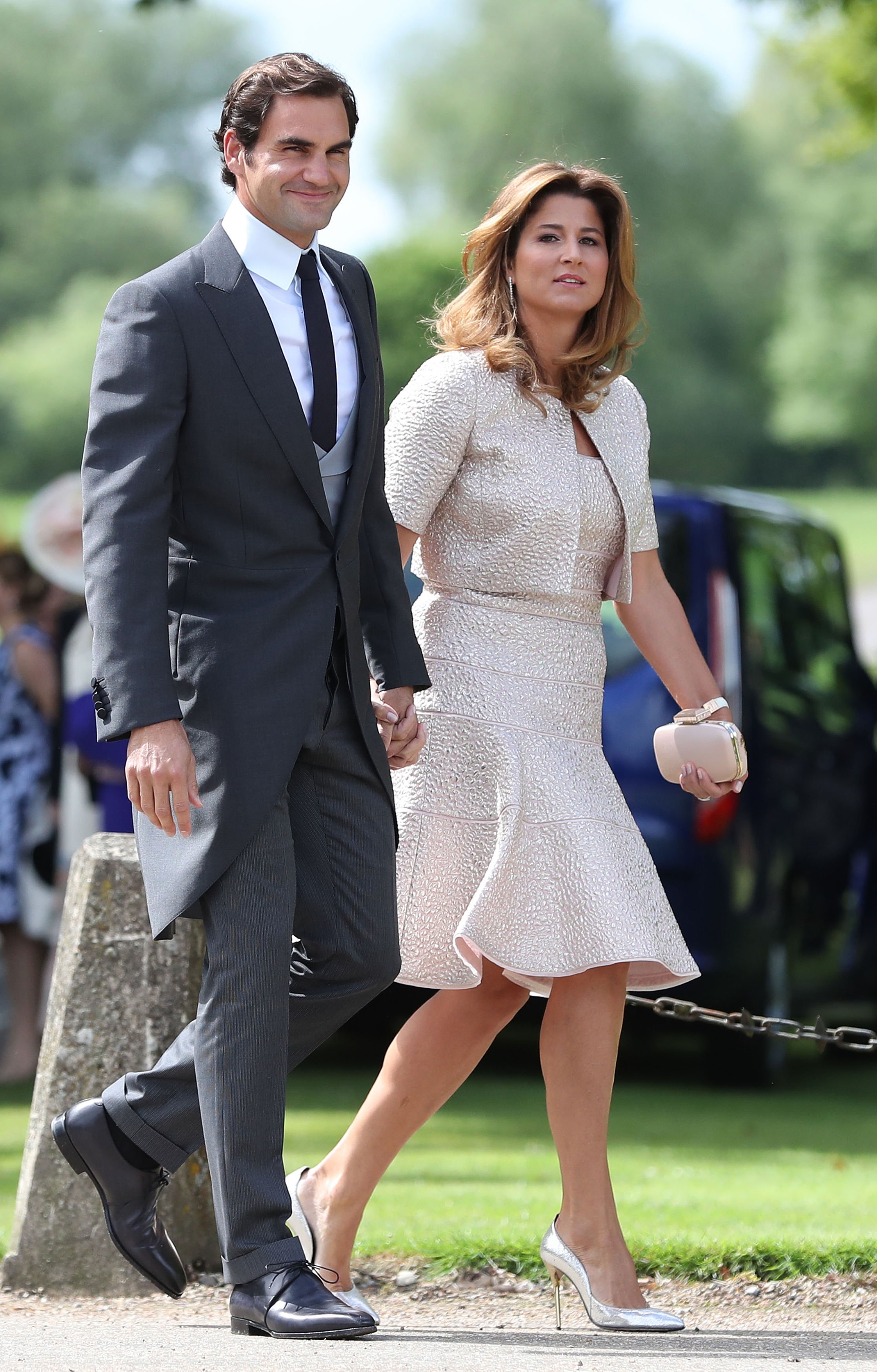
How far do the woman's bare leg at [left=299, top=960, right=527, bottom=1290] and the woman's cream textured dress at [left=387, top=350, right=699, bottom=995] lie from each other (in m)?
0.09

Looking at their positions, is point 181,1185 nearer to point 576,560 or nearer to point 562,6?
point 576,560

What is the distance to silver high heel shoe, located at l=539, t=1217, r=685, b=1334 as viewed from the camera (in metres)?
3.61

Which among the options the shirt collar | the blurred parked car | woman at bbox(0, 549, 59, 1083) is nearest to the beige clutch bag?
the shirt collar

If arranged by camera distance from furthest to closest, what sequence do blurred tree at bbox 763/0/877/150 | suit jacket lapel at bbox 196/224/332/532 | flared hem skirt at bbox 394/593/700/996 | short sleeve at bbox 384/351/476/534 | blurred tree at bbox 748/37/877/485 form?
1. blurred tree at bbox 748/37/877/485
2. blurred tree at bbox 763/0/877/150
3. short sleeve at bbox 384/351/476/534
4. flared hem skirt at bbox 394/593/700/996
5. suit jacket lapel at bbox 196/224/332/532

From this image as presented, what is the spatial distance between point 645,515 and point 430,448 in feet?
1.49

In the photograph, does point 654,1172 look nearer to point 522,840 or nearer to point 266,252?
point 522,840

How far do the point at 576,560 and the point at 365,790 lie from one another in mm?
678

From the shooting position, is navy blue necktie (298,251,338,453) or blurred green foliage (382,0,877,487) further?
blurred green foliage (382,0,877,487)

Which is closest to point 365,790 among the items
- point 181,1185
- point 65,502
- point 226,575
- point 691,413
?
point 226,575

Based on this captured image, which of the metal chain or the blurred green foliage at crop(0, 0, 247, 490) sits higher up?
the blurred green foliage at crop(0, 0, 247, 490)

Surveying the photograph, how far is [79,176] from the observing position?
3616 centimetres

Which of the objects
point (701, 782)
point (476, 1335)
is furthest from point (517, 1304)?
point (701, 782)

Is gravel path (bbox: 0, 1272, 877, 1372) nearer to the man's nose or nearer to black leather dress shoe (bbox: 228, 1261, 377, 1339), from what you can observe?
black leather dress shoe (bbox: 228, 1261, 377, 1339)

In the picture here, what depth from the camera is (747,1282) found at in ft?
13.9
